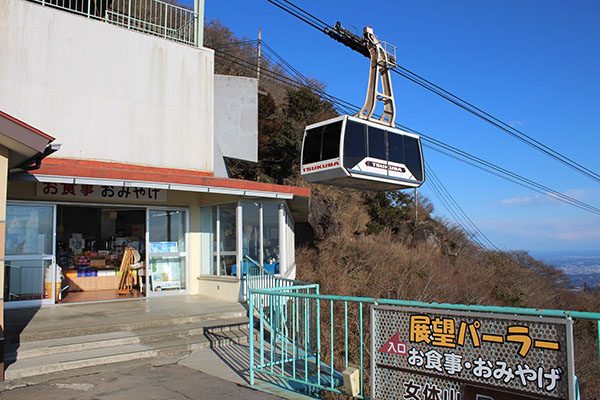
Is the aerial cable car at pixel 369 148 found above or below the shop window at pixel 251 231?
above

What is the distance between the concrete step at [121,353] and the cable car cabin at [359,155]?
190 inches

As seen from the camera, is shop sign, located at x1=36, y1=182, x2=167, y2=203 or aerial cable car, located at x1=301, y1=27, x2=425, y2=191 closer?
shop sign, located at x1=36, y1=182, x2=167, y2=203

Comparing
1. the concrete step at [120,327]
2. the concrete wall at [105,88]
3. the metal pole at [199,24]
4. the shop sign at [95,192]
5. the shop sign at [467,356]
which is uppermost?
the metal pole at [199,24]

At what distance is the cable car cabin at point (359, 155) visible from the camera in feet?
40.9

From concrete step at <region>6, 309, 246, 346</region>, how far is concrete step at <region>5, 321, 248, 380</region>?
0.60 metres

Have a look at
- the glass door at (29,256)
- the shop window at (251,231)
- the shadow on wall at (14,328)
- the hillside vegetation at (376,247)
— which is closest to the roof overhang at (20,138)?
the shadow on wall at (14,328)

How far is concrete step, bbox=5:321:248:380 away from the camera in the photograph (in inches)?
283

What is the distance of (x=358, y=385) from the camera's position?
205 inches

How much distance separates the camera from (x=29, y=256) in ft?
37.1

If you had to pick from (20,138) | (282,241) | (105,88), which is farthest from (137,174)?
(282,241)

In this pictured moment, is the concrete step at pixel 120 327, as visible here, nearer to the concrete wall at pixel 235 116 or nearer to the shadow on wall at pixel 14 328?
the shadow on wall at pixel 14 328

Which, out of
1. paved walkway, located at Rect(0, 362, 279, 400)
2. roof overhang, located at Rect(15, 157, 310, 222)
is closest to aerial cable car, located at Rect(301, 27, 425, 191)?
roof overhang, located at Rect(15, 157, 310, 222)

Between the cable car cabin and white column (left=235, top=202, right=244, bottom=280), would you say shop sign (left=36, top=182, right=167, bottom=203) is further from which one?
the cable car cabin

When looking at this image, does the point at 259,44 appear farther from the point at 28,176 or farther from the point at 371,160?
the point at 28,176
